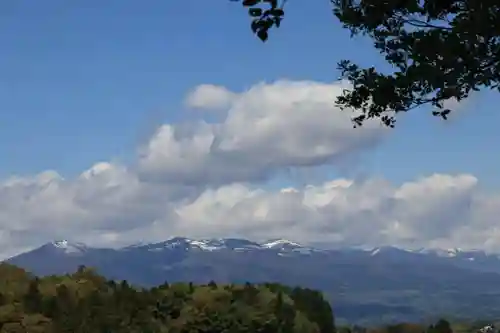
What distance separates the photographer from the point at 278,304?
4879 inches

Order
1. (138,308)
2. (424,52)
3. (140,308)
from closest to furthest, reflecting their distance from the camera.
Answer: (424,52)
(140,308)
(138,308)

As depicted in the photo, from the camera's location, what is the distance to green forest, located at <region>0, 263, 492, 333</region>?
113000 mm

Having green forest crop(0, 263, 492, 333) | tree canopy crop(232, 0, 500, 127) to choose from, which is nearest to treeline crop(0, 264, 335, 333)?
green forest crop(0, 263, 492, 333)

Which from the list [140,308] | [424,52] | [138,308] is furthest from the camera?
[138,308]

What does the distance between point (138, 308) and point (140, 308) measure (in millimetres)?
294

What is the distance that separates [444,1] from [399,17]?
86 cm

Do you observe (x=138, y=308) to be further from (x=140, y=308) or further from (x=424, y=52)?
(x=424, y=52)

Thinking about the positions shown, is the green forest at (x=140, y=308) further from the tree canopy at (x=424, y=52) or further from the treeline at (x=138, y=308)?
the tree canopy at (x=424, y=52)

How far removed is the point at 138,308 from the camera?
121m

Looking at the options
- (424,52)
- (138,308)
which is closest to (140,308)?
(138,308)

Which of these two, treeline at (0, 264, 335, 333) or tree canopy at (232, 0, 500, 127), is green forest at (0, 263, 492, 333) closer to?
treeline at (0, 264, 335, 333)

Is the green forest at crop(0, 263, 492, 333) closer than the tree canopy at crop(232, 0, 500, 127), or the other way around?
the tree canopy at crop(232, 0, 500, 127)

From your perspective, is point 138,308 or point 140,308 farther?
point 138,308

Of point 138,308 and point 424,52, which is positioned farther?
point 138,308
